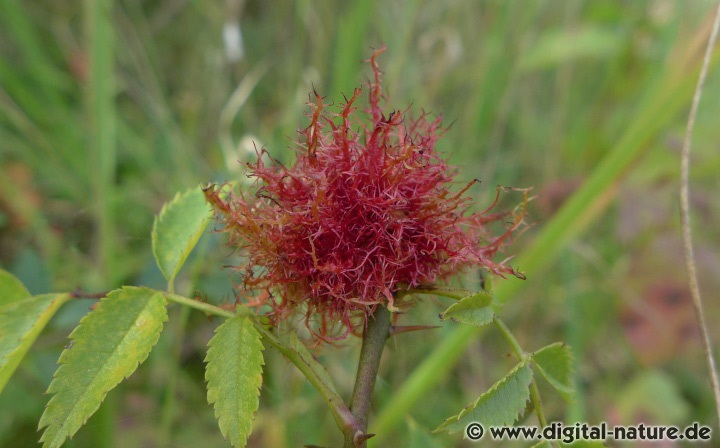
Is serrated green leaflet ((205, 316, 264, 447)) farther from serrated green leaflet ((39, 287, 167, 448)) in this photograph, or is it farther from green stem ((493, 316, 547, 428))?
green stem ((493, 316, 547, 428))

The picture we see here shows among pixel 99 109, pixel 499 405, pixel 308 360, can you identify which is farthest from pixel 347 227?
pixel 99 109

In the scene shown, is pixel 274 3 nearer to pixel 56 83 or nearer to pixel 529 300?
pixel 56 83

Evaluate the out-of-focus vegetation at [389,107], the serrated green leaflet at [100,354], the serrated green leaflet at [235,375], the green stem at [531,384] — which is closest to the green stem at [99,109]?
the out-of-focus vegetation at [389,107]

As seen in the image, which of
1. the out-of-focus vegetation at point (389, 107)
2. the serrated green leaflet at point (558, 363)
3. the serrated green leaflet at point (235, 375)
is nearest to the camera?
the serrated green leaflet at point (235, 375)

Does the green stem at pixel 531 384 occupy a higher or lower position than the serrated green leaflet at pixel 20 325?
lower

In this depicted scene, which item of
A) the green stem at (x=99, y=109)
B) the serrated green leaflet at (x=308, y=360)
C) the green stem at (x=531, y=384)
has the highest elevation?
the green stem at (x=99, y=109)

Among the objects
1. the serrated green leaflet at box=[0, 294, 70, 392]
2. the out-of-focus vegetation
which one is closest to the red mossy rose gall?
the serrated green leaflet at box=[0, 294, 70, 392]

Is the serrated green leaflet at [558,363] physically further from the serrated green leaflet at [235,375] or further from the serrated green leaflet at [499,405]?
the serrated green leaflet at [235,375]
